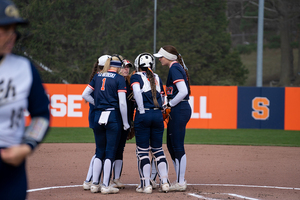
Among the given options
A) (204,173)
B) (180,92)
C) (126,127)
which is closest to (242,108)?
(204,173)

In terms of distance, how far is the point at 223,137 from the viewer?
14.3m

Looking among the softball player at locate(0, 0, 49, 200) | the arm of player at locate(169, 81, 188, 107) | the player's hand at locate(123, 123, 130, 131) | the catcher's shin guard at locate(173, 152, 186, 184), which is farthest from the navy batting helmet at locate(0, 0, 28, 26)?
the catcher's shin guard at locate(173, 152, 186, 184)

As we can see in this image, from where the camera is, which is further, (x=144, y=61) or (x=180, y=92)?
(x=144, y=61)

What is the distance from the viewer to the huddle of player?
5.93 metres

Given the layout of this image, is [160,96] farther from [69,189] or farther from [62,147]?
[62,147]

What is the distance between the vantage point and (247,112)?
664 inches

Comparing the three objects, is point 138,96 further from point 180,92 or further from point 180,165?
point 180,165

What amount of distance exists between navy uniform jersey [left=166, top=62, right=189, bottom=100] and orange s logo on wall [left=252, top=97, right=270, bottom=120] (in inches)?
444

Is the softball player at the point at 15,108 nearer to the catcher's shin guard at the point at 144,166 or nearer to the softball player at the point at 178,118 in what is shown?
the catcher's shin guard at the point at 144,166

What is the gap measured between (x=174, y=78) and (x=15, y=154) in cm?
417

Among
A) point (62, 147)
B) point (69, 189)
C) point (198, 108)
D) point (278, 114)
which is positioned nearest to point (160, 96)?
point (69, 189)

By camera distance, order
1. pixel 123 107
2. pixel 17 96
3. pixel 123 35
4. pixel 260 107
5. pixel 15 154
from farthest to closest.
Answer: pixel 123 35 < pixel 260 107 < pixel 123 107 < pixel 17 96 < pixel 15 154

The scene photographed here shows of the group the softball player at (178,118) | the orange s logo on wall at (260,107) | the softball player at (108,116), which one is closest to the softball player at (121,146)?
the softball player at (108,116)

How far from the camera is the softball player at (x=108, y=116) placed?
5.91 m
